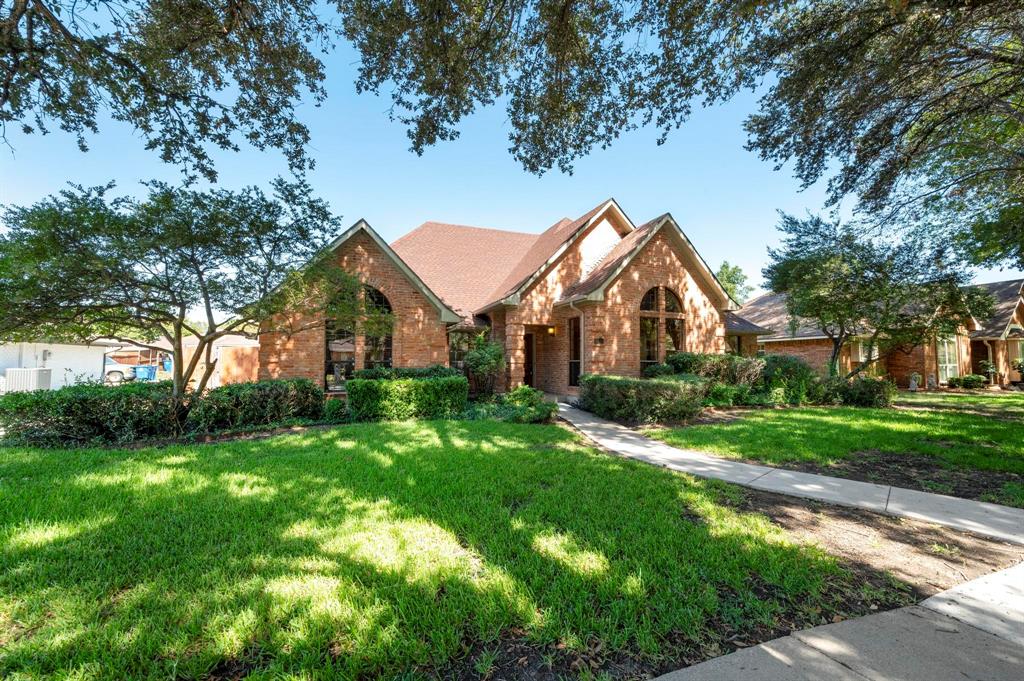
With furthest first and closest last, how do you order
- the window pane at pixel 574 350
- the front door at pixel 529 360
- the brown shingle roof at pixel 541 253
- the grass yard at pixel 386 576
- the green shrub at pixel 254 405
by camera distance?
the front door at pixel 529 360
the brown shingle roof at pixel 541 253
the window pane at pixel 574 350
the green shrub at pixel 254 405
the grass yard at pixel 386 576

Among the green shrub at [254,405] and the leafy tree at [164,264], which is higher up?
the leafy tree at [164,264]

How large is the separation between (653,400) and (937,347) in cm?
2421

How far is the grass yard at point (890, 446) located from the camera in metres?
5.72

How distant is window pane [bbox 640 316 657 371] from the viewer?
585 inches

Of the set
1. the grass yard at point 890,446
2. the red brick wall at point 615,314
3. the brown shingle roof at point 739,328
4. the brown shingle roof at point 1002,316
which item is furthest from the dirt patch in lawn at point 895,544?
the brown shingle roof at point 1002,316

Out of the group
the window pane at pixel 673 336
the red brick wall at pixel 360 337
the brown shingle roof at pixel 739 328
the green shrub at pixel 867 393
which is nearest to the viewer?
the red brick wall at pixel 360 337

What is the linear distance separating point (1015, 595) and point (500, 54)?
29.3 feet

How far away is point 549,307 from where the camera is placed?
15383 mm

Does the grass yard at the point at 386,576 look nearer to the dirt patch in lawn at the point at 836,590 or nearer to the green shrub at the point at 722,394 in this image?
the dirt patch in lawn at the point at 836,590

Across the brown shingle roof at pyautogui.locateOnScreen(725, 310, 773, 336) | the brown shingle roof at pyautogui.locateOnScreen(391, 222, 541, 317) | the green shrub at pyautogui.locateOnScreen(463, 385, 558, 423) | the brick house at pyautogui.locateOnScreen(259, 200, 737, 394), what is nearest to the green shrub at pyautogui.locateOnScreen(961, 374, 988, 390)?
the brown shingle roof at pyautogui.locateOnScreen(725, 310, 773, 336)

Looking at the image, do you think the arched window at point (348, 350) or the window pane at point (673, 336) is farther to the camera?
the window pane at point (673, 336)

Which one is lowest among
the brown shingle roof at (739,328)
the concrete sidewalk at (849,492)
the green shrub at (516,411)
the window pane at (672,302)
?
the concrete sidewalk at (849,492)

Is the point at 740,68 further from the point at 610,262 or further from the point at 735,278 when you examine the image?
the point at 735,278

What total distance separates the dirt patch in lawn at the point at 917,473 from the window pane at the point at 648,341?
786 cm
